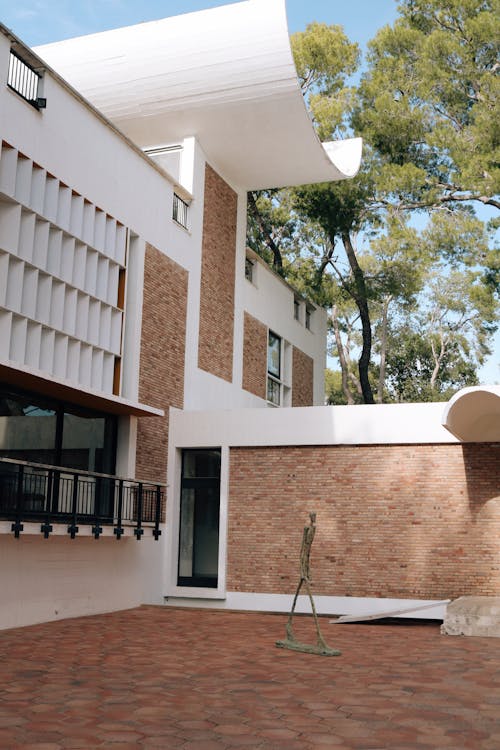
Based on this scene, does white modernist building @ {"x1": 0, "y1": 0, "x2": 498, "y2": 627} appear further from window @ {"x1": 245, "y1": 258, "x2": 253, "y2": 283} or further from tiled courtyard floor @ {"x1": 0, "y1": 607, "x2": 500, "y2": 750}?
Result: tiled courtyard floor @ {"x1": 0, "y1": 607, "x2": 500, "y2": 750}

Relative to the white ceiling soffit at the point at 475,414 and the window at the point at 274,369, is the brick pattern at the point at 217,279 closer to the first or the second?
the window at the point at 274,369

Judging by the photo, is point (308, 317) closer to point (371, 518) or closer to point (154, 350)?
point (154, 350)

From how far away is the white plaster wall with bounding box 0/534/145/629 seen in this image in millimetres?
11914

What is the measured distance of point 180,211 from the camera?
1809cm

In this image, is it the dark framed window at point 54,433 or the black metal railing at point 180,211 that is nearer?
the dark framed window at point 54,433

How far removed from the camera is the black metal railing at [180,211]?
1782cm

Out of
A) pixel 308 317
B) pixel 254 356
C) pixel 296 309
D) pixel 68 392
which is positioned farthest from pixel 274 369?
pixel 68 392

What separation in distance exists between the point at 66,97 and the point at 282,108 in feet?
17.7

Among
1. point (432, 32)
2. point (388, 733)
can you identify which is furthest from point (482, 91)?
point (388, 733)

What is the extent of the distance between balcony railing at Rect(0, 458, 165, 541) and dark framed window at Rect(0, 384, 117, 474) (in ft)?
1.08

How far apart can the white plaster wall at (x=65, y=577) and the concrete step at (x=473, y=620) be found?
5.81 metres

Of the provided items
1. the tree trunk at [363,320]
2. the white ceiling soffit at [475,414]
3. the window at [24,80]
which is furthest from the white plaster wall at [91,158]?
the tree trunk at [363,320]

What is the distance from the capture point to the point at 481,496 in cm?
1417

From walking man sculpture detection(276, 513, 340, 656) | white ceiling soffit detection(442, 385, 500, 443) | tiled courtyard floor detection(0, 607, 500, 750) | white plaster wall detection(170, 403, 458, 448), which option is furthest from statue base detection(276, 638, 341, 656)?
white plaster wall detection(170, 403, 458, 448)
